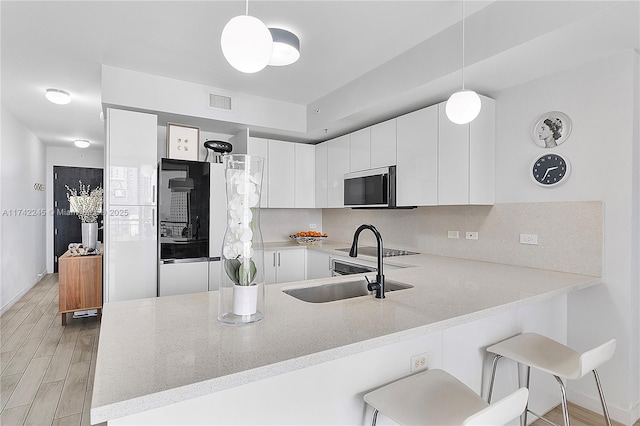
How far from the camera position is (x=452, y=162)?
259cm

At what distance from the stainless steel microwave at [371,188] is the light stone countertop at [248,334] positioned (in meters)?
1.34

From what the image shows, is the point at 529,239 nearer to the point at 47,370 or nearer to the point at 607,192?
the point at 607,192

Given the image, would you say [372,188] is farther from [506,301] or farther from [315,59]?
[506,301]

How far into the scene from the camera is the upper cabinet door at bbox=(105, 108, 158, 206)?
9.51ft

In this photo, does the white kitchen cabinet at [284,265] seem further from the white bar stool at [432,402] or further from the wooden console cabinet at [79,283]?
the white bar stool at [432,402]

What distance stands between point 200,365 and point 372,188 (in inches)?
104

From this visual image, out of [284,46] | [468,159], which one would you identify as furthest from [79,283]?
[468,159]

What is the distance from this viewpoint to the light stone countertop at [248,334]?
80 centimetres

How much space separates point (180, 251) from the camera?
3.20 m

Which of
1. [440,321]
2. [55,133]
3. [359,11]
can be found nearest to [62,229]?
[55,133]

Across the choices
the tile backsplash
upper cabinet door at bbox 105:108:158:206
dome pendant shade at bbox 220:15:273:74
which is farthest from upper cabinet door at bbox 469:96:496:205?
upper cabinet door at bbox 105:108:158:206

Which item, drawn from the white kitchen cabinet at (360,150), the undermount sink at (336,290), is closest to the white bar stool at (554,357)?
the undermount sink at (336,290)

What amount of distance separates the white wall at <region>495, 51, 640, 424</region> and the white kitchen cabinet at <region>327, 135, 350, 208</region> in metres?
1.89

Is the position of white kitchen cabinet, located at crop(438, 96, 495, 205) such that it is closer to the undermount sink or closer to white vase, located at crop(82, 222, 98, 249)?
the undermount sink
